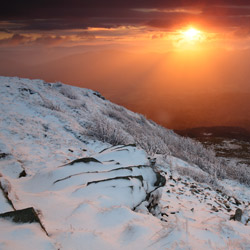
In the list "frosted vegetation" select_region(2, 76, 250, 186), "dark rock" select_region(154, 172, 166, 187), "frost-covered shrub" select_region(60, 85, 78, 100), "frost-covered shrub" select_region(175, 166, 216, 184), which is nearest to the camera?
"dark rock" select_region(154, 172, 166, 187)

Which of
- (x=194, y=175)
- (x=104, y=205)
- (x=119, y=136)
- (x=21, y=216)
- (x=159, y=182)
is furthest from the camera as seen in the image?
(x=119, y=136)

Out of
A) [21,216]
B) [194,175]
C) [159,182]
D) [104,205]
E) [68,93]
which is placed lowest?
[194,175]

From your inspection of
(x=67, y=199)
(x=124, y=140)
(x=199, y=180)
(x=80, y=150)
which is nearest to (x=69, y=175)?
(x=67, y=199)

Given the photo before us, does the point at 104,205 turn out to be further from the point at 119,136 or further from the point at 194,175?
the point at 119,136

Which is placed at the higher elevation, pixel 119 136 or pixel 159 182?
pixel 159 182

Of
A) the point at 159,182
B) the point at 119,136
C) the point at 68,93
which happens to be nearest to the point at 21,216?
the point at 159,182

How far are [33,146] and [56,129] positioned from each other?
282 cm

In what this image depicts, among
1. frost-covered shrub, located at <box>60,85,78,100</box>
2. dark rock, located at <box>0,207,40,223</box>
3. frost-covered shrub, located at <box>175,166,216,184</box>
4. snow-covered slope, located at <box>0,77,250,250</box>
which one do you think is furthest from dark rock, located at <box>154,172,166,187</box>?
frost-covered shrub, located at <box>60,85,78,100</box>

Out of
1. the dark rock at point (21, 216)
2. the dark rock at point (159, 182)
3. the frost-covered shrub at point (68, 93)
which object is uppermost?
the dark rock at point (21, 216)

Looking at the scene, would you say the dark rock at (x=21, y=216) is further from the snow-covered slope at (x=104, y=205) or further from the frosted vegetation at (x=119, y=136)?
the frosted vegetation at (x=119, y=136)

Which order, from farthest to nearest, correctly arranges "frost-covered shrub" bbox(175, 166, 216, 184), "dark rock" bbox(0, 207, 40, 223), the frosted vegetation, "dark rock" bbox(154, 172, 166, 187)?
the frosted vegetation, "frost-covered shrub" bbox(175, 166, 216, 184), "dark rock" bbox(154, 172, 166, 187), "dark rock" bbox(0, 207, 40, 223)

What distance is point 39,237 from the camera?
3.08m

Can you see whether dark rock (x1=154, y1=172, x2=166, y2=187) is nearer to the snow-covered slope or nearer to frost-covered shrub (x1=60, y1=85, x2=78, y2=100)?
the snow-covered slope

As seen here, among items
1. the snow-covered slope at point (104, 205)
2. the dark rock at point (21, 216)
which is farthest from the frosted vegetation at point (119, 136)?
the dark rock at point (21, 216)
